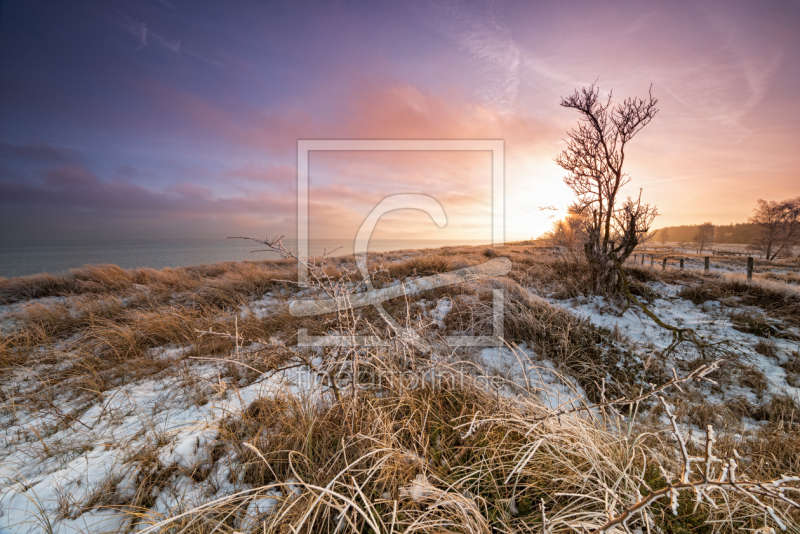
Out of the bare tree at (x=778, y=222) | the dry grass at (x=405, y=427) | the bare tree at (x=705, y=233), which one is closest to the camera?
the dry grass at (x=405, y=427)

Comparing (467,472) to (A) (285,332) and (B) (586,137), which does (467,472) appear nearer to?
(A) (285,332)

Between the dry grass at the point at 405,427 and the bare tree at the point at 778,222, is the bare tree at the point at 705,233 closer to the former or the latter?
the bare tree at the point at 778,222

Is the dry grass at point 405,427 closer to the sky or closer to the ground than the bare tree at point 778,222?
closer to the ground

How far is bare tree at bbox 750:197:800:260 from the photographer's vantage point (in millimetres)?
28744

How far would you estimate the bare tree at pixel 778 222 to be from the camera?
94.3 feet

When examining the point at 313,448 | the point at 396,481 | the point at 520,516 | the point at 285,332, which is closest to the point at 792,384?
the point at 520,516

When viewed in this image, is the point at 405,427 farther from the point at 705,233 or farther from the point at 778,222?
the point at 705,233

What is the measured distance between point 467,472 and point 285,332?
3.60 metres

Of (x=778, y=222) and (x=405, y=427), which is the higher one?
(x=778, y=222)

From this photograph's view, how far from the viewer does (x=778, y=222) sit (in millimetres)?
29391

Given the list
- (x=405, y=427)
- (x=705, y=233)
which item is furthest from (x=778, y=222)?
(x=405, y=427)

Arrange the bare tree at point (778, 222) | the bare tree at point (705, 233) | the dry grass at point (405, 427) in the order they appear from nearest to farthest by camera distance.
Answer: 1. the dry grass at point (405, 427)
2. the bare tree at point (778, 222)
3. the bare tree at point (705, 233)

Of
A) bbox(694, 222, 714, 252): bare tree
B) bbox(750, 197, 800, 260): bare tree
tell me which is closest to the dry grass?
bbox(750, 197, 800, 260): bare tree

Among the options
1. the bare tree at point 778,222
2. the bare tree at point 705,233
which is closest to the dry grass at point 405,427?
the bare tree at point 778,222
